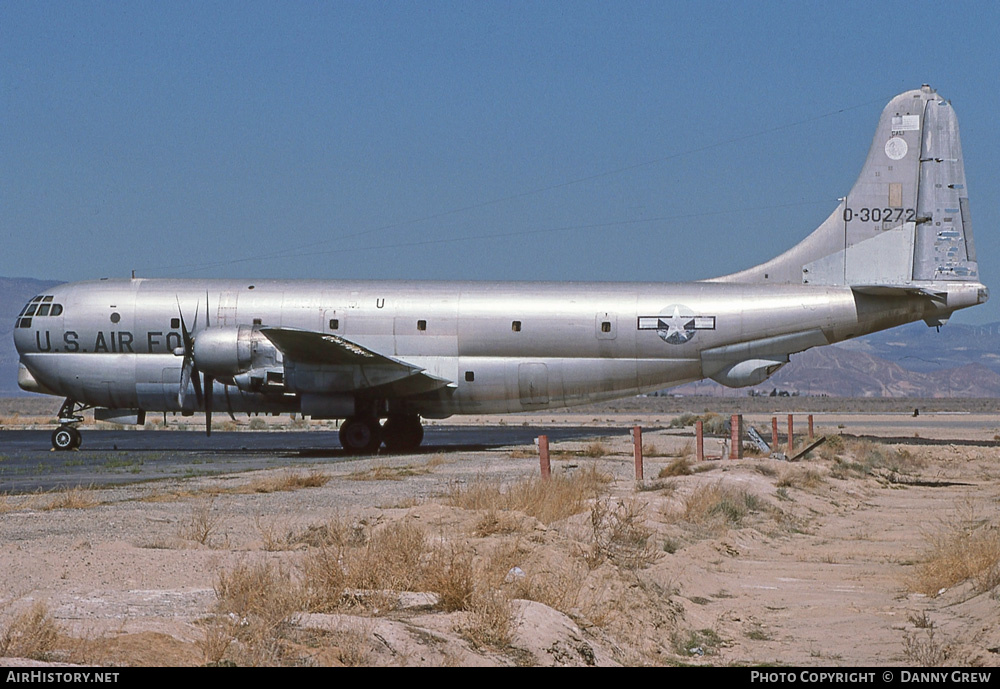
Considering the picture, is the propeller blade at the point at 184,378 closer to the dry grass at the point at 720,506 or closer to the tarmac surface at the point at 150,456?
the tarmac surface at the point at 150,456

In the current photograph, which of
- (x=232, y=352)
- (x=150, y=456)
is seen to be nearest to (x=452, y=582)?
(x=232, y=352)

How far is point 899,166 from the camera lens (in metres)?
36.8

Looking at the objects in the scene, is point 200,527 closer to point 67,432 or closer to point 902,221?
point 67,432

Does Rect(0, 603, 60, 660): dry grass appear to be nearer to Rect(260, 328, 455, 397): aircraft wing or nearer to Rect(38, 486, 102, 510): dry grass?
Rect(38, 486, 102, 510): dry grass

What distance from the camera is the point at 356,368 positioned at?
35.0 meters

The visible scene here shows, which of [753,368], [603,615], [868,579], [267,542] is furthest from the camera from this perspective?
[753,368]

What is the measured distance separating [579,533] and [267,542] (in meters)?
4.12

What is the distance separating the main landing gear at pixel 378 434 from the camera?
118ft

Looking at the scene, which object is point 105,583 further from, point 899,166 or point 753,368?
point 899,166

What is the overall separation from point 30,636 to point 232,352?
26185mm

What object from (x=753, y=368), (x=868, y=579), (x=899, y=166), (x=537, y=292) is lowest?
(x=868, y=579)

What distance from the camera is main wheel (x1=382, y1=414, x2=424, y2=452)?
37250 mm

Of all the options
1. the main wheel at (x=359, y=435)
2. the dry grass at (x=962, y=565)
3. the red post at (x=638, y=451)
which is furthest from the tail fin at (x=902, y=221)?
the dry grass at (x=962, y=565)
